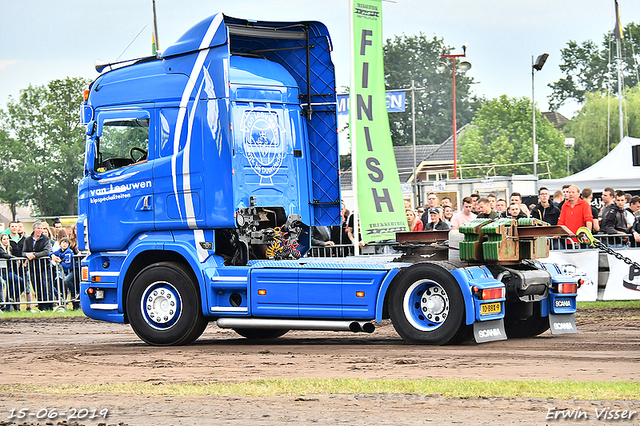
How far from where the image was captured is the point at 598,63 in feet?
357

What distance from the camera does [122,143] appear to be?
12.9 m

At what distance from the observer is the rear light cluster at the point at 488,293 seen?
35.8 ft

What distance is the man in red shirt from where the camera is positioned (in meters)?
16.4

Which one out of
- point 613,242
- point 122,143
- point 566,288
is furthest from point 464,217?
point 122,143

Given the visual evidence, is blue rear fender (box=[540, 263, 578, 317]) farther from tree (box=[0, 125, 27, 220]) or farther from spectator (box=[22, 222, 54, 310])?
tree (box=[0, 125, 27, 220])

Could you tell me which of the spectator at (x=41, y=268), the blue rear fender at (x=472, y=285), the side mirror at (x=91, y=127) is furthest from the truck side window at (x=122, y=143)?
the spectator at (x=41, y=268)

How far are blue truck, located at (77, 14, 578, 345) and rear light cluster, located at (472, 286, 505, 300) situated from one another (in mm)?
31

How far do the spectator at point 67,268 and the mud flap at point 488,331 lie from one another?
10312 millimetres

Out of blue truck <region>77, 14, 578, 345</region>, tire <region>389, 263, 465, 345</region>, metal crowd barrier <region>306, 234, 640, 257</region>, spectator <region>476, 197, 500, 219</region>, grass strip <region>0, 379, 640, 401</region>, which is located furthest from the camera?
metal crowd barrier <region>306, 234, 640, 257</region>

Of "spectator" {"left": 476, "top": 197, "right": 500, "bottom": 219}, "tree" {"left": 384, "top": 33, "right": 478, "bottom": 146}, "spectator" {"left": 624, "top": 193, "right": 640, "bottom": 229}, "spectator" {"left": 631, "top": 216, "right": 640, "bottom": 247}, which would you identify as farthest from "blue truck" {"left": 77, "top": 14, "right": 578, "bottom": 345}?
"tree" {"left": 384, "top": 33, "right": 478, "bottom": 146}

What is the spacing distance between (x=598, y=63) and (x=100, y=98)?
337 ft

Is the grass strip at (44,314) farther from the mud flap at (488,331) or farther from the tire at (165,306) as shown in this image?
the mud flap at (488,331)

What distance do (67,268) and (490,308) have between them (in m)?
10.6

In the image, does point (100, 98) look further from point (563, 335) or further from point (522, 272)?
point (563, 335)
